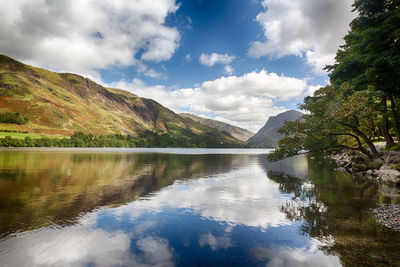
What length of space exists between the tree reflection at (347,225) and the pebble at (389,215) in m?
0.60

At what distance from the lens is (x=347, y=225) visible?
15.4 m

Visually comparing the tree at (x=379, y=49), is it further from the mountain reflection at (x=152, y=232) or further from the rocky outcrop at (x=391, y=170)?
the mountain reflection at (x=152, y=232)

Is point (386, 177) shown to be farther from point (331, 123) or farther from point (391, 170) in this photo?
point (331, 123)

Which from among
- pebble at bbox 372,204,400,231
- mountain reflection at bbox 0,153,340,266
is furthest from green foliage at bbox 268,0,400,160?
mountain reflection at bbox 0,153,340,266

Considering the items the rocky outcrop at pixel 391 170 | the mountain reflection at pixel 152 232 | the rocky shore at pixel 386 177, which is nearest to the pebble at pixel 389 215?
the rocky shore at pixel 386 177

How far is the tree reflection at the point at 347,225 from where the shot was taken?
11.0 metres

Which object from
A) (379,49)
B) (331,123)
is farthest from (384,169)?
(379,49)

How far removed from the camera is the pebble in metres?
15.1

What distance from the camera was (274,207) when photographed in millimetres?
21406

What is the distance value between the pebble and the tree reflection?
60cm

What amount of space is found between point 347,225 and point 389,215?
484 cm

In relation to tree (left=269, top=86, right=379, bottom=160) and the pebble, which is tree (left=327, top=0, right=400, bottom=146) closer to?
tree (left=269, top=86, right=379, bottom=160)

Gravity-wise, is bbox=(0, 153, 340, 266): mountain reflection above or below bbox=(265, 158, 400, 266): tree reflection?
below

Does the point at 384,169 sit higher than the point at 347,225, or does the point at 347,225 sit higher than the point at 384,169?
the point at 384,169
